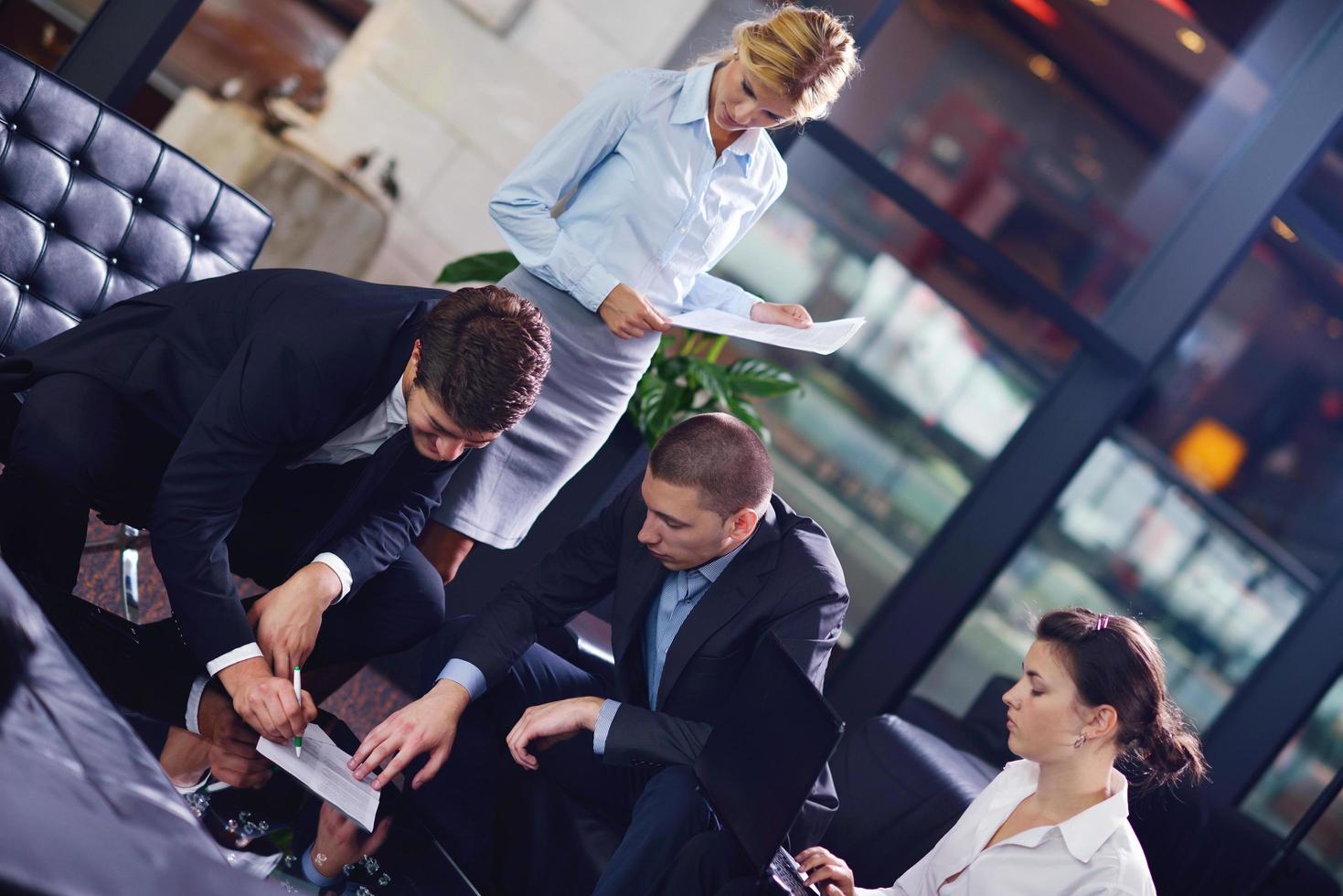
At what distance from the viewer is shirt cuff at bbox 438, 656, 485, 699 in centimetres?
187

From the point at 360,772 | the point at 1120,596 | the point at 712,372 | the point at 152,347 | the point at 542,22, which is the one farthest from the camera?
the point at 1120,596

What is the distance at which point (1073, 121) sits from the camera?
3.62 metres

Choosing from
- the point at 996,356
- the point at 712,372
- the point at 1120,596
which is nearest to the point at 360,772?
the point at 712,372

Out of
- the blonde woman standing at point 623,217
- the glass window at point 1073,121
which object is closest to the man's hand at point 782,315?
the blonde woman standing at point 623,217

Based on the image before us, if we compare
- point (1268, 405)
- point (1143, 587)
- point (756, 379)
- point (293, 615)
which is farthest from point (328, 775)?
point (1268, 405)

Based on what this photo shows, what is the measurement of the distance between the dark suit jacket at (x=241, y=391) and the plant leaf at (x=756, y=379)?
1.21 m

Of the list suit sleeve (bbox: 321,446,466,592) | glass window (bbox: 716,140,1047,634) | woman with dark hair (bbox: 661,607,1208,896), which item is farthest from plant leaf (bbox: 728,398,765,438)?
woman with dark hair (bbox: 661,607,1208,896)

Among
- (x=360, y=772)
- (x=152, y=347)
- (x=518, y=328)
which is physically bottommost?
(x=360, y=772)

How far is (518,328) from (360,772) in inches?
25.9

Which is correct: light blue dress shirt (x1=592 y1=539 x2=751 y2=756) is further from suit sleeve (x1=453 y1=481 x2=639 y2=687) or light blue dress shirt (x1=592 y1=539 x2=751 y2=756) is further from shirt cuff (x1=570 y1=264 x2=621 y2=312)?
shirt cuff (x1=570 y1=264 x2=621 y2=312)

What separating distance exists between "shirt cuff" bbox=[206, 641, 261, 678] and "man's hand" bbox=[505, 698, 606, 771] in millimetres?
410

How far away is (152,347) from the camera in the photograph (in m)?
1.87

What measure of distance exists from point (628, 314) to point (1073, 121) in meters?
2.16

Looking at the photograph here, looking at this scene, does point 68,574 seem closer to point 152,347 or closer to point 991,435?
point 152,347
